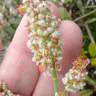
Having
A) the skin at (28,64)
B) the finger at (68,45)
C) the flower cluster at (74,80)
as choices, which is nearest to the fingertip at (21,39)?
the skin at (28,64)

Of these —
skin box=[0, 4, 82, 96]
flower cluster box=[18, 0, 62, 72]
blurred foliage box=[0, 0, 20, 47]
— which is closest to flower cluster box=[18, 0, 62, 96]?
flower cluster box=[18, 0, 62, 72]

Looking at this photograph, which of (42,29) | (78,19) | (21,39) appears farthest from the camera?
(78,19)

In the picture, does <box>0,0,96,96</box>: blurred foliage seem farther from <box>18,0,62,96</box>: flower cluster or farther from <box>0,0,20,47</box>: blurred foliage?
<box>18,0,62,96</box>: flower cluster

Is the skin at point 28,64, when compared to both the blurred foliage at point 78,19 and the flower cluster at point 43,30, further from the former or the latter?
the flower cluster at point 43,30

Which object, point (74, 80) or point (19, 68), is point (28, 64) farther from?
point (74, 80)

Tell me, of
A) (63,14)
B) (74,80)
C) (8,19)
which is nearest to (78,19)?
(63,14)

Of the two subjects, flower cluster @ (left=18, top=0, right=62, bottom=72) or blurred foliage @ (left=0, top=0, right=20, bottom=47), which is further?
blurred foliage @ (left=0, top=0, right=20, bottom=47)

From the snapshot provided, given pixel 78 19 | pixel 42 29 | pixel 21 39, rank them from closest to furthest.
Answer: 1. pixel 42 29
2. pixel 21 39
3. pixel 78 19

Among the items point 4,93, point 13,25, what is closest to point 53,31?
point 4,93
